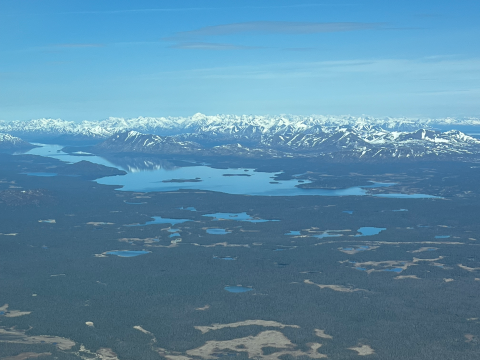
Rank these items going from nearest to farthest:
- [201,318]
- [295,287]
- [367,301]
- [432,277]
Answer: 1. [201,318]
2. [367,301]
3. [295,287]
4. [432,277]

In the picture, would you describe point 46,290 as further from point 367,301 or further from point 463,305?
point 463,305

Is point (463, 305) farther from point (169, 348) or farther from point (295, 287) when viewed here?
point (169, 348)

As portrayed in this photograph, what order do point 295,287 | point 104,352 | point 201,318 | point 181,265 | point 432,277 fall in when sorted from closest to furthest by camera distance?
point 104,352 → point 201,318 → point 295,287 → point 432,277 → point 181,265

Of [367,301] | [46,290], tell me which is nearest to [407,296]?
[367,301]

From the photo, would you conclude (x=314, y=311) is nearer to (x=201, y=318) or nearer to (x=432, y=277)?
(x=201, y=318)

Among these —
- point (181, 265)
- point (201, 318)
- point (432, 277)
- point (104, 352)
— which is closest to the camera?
point (104, 352)

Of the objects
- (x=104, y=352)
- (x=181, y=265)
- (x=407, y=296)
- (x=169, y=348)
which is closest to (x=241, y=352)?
(x=169, y=348)

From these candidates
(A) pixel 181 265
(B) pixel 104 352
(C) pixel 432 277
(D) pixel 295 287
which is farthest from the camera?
(A) pixel 181 265

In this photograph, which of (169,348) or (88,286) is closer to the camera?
(169,348)

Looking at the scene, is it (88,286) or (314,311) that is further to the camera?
(88,286)
